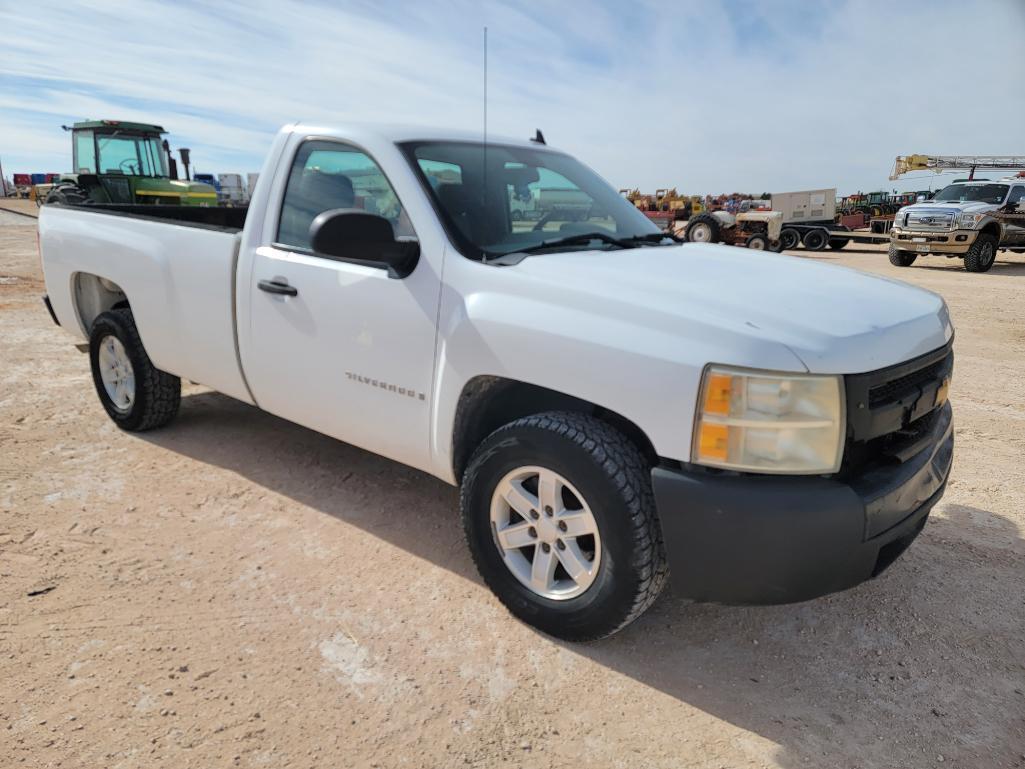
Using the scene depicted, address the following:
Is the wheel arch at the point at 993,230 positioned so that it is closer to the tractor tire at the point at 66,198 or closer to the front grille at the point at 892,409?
the front grille at the point at 892,409

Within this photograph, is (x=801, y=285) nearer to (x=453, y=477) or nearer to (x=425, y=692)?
(x=453, y=477)

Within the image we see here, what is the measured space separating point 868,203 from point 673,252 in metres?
37.8

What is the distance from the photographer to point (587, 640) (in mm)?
2586

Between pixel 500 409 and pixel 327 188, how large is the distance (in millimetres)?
1370

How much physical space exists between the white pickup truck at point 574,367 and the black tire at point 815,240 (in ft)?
65.9

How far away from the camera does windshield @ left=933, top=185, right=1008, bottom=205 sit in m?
17.0

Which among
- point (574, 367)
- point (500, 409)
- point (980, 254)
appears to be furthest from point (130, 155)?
point (980, 254)

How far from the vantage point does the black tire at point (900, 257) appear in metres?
17.0

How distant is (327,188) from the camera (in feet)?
10.9

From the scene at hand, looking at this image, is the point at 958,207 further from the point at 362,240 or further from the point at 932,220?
the point at 362,240

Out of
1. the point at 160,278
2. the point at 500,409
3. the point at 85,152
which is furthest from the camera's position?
the point at 85,152

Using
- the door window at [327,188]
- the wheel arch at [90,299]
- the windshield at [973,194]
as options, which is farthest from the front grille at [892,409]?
the windshield at [973,194]

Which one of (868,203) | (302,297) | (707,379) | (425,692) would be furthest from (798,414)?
(868,203)

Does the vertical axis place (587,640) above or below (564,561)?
below
